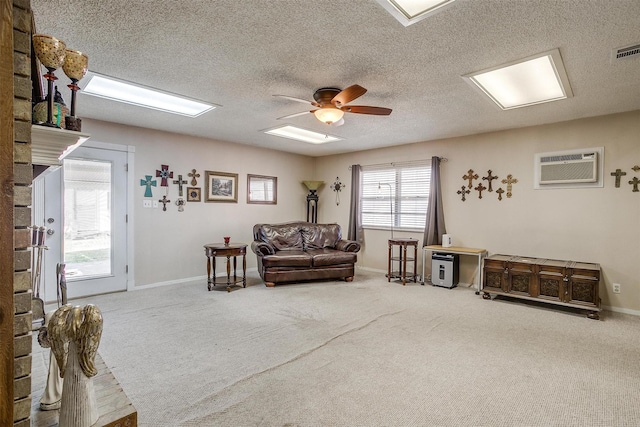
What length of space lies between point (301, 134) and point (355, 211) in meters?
2.00

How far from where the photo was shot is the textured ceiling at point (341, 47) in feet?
6.36

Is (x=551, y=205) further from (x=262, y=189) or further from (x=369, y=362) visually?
(x=262, y=189)

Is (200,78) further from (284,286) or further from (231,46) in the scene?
(284,286)

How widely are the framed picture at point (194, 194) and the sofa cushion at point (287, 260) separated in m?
1.61

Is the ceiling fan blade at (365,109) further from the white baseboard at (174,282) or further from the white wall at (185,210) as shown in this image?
the white baseboard at (174,282)

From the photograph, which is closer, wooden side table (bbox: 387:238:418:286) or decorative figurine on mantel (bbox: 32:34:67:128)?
decorative figurine on mantel (bbox: 32:34:67:128)

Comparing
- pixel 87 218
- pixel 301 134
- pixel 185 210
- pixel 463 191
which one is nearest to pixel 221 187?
pixel 185 210

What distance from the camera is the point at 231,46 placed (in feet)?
7.82

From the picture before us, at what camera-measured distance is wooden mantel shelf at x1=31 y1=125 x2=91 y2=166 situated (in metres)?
1.12

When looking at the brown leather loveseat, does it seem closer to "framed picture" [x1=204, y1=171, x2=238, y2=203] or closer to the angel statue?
"framed picture" [x1=204, y1=171, x2=238, y2=203]

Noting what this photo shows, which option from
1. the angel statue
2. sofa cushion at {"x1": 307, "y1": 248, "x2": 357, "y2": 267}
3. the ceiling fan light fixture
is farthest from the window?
the angel statue

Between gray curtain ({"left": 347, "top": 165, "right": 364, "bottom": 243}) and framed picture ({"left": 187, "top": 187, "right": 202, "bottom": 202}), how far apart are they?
296 cm

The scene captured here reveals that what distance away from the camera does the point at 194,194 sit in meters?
5.33


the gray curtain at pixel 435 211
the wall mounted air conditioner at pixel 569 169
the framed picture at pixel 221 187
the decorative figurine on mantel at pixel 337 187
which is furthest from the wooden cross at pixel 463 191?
the framed picture at pixel 221 187
